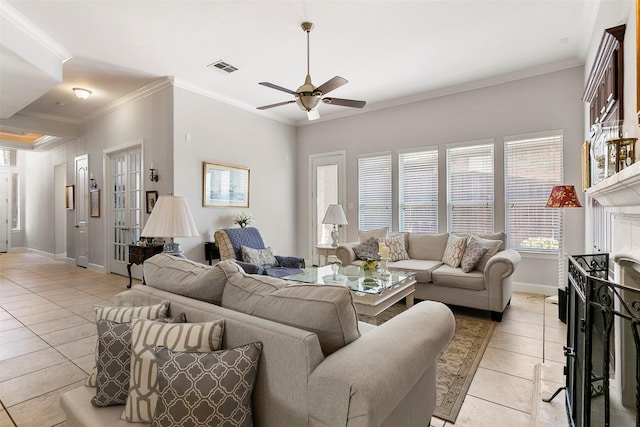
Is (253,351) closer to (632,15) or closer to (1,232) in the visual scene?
(632,15)

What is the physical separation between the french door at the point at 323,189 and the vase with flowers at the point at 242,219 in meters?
1.61

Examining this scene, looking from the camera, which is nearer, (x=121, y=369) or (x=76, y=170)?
(x=121, y=369)

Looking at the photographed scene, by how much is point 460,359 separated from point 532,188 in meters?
3.07

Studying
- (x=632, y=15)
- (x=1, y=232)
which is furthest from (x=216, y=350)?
(x=1, y=232)

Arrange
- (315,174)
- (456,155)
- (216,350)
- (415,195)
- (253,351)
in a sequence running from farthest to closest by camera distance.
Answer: (315,174) → (415,195) → (456,155) → (216,350) → (253,351)

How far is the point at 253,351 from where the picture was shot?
1.12m

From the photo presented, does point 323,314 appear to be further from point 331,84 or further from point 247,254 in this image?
point 247,254

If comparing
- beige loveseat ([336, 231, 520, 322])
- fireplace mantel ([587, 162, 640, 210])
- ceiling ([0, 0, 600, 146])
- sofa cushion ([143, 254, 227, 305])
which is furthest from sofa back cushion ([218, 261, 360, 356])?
ceiling ([0, 0, 600, 146])

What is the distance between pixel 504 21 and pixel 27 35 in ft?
16.6

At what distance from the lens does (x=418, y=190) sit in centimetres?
539

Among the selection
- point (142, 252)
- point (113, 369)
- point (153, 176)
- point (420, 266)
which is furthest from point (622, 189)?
point (153, 176)

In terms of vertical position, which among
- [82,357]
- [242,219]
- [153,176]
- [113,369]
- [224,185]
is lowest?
[82,357]

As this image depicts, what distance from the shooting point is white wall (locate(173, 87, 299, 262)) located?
15.6ft

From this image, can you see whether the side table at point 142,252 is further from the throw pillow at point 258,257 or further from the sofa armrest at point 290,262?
the sofa armrest at point 290,262
